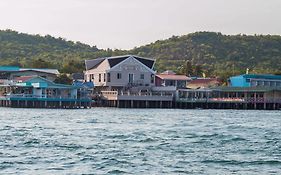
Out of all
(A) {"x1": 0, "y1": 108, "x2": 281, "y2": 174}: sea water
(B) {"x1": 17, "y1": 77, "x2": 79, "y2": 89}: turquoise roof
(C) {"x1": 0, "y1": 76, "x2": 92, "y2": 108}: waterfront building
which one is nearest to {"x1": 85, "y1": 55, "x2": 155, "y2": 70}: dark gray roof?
(C) {"x1": 0, "y1": 76, "x2": 92, "y2": 108}: waterfront building

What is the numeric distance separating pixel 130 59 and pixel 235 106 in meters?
16.4

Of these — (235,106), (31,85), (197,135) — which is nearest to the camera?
(197,135)

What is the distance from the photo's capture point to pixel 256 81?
101 m

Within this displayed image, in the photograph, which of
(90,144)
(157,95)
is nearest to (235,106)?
(157,95)

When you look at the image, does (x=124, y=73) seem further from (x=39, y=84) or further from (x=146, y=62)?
(x=39, y=84)

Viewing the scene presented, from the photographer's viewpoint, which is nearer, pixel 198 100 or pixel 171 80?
pixel 198 100

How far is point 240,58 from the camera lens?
181 meters

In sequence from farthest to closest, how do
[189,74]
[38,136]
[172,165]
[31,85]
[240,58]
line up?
[240,58], [189,74], [31,85], [38,136], [172,165]

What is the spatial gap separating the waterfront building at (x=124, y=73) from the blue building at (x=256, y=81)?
13.8 metres

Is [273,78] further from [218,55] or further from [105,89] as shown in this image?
[218,55]

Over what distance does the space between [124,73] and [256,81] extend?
20.6 metres

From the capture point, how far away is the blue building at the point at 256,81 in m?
99.9

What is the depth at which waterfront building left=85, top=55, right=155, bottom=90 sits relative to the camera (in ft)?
311

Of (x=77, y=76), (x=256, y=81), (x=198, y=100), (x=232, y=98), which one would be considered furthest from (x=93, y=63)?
(x=256, y=81)
